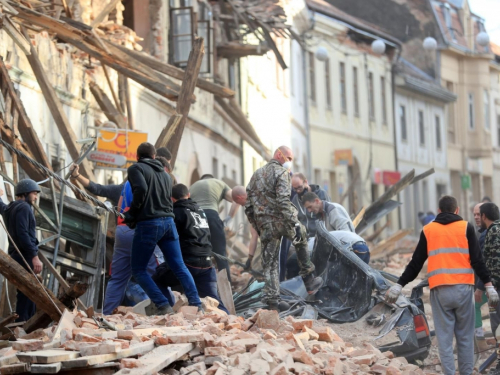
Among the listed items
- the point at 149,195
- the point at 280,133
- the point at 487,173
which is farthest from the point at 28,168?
the point at 487,173

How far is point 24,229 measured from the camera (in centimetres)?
1133

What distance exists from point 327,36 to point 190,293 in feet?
118

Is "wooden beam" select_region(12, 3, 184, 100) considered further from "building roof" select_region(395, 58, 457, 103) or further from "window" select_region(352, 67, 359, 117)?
"building roof" select_region(395, 58, 457, 103)

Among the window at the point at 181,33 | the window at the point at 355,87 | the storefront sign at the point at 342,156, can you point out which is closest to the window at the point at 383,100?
the window at the point at 355,87

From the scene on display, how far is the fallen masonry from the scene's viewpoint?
26.7ft

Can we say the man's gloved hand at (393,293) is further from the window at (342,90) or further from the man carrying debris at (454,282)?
the window at (342,90)

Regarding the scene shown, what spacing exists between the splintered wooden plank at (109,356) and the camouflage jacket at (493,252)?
13.0 ft

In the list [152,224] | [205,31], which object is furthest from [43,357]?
[205,31]

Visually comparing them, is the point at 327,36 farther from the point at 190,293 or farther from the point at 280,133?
the point at 190,293

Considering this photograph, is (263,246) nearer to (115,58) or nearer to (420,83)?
(115,58)

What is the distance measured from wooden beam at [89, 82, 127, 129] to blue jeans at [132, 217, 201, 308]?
23.5 ft

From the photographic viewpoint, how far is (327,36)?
1832 inches

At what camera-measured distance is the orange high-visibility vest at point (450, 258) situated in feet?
35.1

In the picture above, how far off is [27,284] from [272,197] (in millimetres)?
4118
